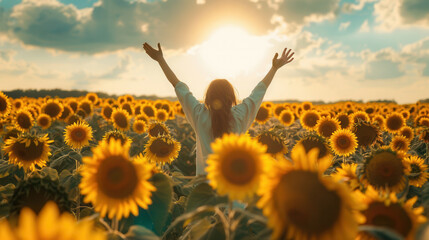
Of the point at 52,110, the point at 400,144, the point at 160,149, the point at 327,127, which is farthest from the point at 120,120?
the point at 400,144

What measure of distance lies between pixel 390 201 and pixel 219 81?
280cm

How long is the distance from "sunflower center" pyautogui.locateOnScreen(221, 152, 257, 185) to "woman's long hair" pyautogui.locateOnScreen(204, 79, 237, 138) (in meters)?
2.16

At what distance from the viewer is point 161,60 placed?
4562 millimetres

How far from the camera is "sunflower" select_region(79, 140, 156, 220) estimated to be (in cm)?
163

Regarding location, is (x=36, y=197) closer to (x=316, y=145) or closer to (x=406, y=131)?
(x=316, y=145)

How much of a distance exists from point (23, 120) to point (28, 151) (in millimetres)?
5049

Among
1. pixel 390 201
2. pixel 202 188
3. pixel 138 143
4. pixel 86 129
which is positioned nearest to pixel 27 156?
pixel 86 129

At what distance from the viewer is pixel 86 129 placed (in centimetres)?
564

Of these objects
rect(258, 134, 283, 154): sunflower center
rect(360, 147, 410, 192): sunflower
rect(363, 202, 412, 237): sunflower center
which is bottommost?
rect(363, 202, 412, 237): sunflower center

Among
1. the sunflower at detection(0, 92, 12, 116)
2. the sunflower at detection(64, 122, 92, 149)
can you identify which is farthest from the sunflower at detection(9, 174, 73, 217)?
the sunflower at detection(0, 92, 12, 116)

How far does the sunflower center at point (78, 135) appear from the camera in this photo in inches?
218

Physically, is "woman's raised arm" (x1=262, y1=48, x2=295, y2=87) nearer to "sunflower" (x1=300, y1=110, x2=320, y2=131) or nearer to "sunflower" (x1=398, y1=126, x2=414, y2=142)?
"sunflower" (x1=300, y1=110, x2=320, y2=131)

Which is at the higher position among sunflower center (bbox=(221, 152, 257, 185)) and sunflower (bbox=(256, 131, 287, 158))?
sunflower (bbox=(256, 131, 287, 158))

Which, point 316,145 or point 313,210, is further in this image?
point 316,145
